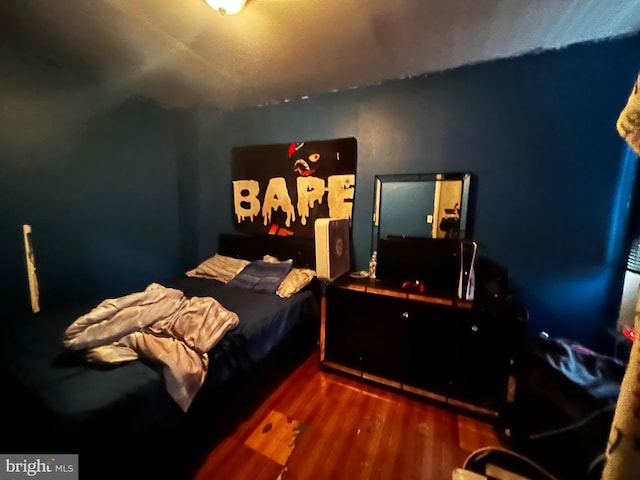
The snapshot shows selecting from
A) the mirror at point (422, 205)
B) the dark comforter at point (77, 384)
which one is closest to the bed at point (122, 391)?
the dark comforter at point (77, 384)

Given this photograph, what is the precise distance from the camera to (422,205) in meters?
1.96

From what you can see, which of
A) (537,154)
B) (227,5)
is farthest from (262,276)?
(537,154)

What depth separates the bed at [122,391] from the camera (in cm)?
85

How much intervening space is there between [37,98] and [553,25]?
330cm

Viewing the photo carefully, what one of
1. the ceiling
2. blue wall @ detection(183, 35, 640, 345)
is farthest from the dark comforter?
the ceiling

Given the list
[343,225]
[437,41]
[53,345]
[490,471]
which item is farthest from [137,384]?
[437,41]

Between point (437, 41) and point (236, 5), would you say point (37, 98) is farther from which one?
point (437, 41)

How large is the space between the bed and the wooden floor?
0.20 metres

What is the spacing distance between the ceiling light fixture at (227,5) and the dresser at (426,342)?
1.69 meters

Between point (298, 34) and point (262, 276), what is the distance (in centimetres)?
172

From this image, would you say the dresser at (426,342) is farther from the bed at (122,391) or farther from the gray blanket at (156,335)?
the gray blanket at (156,335)

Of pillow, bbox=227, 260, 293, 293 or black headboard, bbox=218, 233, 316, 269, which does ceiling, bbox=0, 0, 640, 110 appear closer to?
black headboard, bbox=218, 233, 316, 269

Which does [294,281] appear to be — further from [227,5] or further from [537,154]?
[537,154]

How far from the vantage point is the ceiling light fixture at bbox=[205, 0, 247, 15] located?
1.24 m
